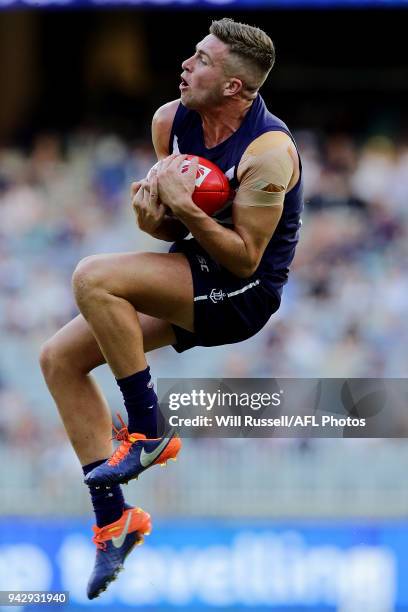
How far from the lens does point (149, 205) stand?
5.62 m

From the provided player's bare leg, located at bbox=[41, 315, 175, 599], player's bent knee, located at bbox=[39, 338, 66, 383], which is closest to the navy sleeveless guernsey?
player's bare leg, located at bbox=[41, 315, 175, 599]

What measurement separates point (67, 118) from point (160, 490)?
513cm

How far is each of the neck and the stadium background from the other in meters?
Answer: 5.29

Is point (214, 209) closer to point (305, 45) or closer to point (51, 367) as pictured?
point (51, 367)

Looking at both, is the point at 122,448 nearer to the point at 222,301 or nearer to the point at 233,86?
the point at 222,301

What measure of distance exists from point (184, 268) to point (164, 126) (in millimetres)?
721

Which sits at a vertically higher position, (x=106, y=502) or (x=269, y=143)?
(x=269, y=143)

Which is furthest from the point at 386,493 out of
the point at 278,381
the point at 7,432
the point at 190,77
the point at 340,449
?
the point at 190,77

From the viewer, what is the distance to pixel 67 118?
48.5 feet

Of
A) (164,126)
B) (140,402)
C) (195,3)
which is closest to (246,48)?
(164,126)

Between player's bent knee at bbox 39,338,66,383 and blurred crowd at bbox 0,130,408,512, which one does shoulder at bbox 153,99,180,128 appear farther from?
blurred crowd at bbox 0,130,408,512

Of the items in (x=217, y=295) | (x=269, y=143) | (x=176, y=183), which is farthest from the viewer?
(x=217, y=295)

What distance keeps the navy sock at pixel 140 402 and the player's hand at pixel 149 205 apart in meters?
0.67

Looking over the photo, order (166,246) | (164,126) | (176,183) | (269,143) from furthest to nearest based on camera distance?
1. (166,246)
2. (164,126)
3. (269,143)
4. (176,183)
